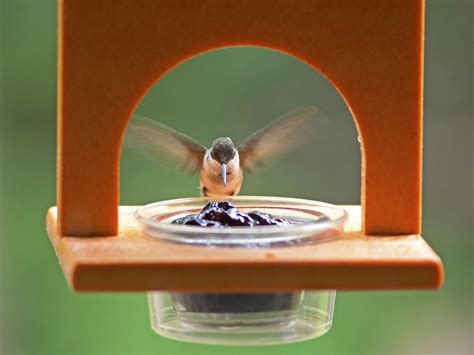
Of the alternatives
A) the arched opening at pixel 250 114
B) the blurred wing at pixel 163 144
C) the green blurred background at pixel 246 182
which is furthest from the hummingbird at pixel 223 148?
the arched opening at pixel 250 114

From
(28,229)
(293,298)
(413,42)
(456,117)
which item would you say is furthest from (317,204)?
(456,117)

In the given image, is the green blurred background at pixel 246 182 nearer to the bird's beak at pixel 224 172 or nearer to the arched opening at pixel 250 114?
the arched opening at pixel 250 114

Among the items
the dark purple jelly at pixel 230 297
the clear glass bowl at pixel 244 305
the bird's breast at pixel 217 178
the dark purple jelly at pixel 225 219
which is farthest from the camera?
the bird's breast at pixel 217 178

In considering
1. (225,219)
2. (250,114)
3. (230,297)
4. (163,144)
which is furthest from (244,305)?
(250,114)

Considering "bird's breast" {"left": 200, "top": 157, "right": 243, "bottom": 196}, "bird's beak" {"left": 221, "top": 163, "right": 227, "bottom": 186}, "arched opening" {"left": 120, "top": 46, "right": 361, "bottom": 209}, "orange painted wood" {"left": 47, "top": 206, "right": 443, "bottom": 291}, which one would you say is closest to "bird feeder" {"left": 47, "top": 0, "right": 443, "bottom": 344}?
"orange painted wood" {"left": 47, "top": 206, "right": 443, "bottom": 291}

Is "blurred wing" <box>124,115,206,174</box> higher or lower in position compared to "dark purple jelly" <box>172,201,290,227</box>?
higher

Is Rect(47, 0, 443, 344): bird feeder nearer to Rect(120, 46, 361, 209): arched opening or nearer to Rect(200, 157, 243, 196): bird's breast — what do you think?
Rect(200, 157, 243, 196): bird's breast
